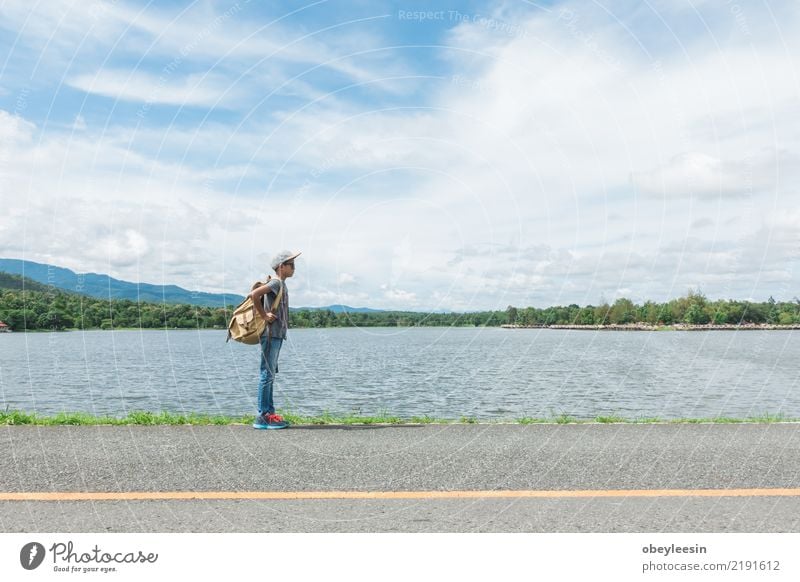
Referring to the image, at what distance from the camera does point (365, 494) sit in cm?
569

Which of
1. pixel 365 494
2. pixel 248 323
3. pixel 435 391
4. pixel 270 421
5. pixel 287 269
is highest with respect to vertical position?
pixel 287 269

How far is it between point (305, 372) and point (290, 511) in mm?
29423

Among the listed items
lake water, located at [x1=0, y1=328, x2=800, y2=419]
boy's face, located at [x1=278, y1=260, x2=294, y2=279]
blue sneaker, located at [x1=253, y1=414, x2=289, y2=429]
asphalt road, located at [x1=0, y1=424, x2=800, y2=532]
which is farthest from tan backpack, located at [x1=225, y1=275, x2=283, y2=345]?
lake water, located at [x1=0, y1=328, x2=800, y2=419]

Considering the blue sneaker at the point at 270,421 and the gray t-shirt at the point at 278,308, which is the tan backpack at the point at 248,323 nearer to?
the gray t-shirt at the point at 278,308

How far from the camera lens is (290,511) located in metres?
5.21

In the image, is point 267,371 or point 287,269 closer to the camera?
point 267,371

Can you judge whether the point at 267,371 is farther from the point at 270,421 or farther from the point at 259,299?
the point at 259,299

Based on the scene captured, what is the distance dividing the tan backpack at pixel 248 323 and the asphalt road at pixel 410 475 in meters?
1.22

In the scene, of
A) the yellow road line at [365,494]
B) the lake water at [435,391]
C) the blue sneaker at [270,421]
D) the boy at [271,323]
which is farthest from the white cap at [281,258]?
the lake water at [435,391]

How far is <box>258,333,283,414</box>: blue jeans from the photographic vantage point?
28.9ft

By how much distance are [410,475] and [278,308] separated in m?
3.67

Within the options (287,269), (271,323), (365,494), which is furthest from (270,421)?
(365,494)

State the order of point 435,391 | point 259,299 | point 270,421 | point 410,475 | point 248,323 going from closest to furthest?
point 410,475
point 270,421
point 259,299
point 248,323
point 435,391

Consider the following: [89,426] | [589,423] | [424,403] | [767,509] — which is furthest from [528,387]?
[767,509]
